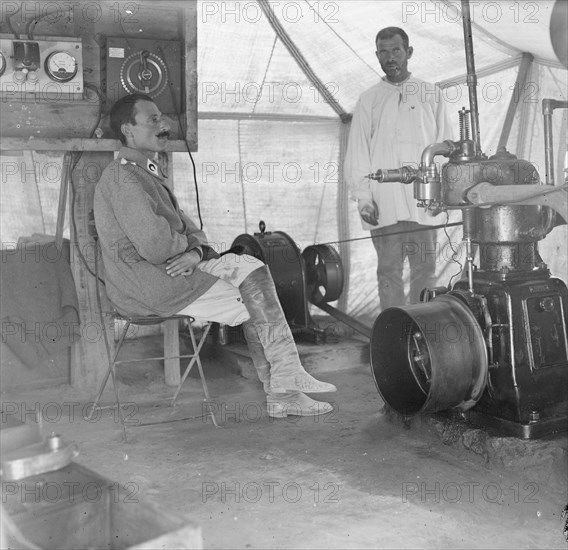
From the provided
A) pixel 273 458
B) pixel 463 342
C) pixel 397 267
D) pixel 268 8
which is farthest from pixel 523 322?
pixel 268 8

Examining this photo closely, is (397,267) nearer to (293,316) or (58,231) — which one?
(293,316)

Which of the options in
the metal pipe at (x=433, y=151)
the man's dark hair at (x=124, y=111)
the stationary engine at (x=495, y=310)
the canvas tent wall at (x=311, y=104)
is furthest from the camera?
the canvas tent wall at (x=311, y=104)

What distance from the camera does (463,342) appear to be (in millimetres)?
2982

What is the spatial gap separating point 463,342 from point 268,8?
9.17 ft

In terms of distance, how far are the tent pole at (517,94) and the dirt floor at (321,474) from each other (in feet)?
6.79

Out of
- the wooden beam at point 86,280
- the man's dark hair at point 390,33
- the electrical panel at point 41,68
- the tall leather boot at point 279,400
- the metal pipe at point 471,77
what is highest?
the man's dark hair at point 390,33

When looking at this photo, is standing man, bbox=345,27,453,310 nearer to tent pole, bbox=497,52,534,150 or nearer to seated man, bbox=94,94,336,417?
tent pole, bbox=497,52,534,150

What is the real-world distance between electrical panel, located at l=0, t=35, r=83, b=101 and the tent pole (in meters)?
2.53

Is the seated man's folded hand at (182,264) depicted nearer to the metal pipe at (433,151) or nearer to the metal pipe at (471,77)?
the metal pipe at (433,151)

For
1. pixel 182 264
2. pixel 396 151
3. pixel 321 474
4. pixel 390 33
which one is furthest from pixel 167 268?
pixel 390 33

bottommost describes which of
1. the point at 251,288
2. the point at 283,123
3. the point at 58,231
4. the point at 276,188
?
the point at 251,288

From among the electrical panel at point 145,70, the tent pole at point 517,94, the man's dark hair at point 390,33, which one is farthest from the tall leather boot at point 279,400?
the tent pole at point 517,94

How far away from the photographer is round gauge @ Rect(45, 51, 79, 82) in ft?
12.5

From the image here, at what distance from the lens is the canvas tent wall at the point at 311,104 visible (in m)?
4.62
